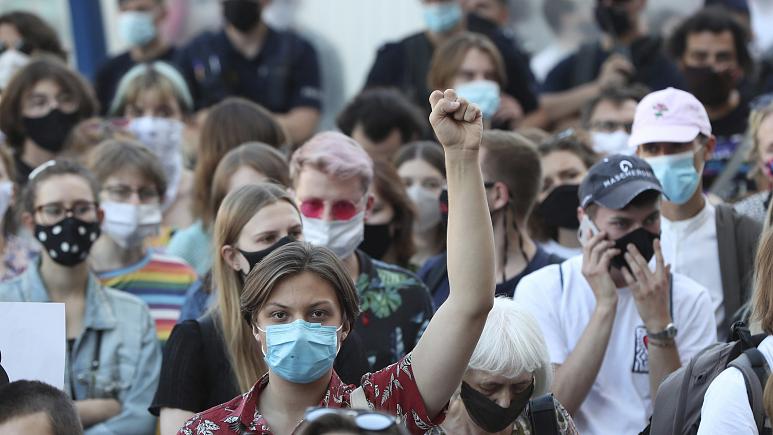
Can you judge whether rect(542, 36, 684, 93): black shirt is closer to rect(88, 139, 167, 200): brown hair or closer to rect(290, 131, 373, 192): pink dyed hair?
rect(88, 139, 167, 200): brown hair

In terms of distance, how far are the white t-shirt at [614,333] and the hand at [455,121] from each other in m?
1.66

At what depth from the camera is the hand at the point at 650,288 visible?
5.30m

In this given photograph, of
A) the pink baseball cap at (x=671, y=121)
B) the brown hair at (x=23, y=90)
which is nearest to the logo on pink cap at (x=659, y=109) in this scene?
the pink baseball cap at (x=671, y=121)

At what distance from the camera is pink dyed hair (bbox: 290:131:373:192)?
5.83 m

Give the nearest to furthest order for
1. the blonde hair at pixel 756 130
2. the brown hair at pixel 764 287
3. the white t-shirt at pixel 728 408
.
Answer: the white t-shirt at pixel 728 408 < the brown hair at pixel 764 287 < the blonde hair at pixel 756 130

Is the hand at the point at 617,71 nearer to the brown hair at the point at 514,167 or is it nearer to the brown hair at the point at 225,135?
the brown hair at the point at 225,135

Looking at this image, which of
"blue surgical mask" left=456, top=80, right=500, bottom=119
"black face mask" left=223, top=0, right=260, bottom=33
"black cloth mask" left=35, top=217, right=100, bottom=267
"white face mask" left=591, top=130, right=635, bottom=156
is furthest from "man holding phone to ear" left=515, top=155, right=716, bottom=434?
"black face mask" left=223, top=0, right=260, bottom=33

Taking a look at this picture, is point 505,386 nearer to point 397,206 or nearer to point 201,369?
point 201,369

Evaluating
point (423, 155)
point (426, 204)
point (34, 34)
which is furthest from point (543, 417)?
point (34, 34)

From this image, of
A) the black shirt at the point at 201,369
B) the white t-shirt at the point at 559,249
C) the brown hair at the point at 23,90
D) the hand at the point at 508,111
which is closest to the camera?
the black shirt at the point at 201,369

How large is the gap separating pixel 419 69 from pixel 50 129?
2322mm

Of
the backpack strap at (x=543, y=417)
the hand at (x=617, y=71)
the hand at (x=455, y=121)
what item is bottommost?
the hand at (x=617, y=71)

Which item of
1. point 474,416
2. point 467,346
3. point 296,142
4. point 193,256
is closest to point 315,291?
Answer: point 467,346

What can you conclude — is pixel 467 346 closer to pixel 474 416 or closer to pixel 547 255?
pixel 474 416
